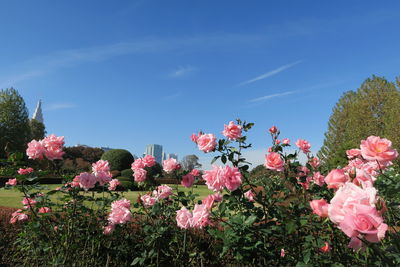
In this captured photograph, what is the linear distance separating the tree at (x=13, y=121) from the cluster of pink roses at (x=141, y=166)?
26.8m

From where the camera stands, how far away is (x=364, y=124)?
1955 centimetres

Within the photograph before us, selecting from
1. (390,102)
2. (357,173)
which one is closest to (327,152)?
(390,102)

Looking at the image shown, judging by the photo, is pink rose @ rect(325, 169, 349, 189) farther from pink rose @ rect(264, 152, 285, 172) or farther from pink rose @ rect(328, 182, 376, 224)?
pink rose @ rect(264, 152, 285, 172)

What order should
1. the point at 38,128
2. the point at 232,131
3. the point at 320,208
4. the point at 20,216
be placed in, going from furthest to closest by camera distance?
1. the point at 38,128
2. the point at 20,216
3. the point at 232,131
4. the point at 320,208

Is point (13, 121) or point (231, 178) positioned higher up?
point (13, 121)

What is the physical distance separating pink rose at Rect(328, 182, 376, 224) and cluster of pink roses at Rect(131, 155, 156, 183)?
2.36 m

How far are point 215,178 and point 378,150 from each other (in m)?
1.05

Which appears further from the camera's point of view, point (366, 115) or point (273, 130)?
point (366, 115)

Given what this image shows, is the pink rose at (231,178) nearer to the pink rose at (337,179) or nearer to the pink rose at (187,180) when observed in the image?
the pink rose at (337,179)

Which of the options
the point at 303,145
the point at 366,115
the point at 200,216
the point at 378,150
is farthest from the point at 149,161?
the point at 366,115

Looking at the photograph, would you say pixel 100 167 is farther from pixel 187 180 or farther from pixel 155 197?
pixel 187 180

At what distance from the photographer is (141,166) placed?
3.31 m

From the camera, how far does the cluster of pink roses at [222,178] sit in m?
2.03

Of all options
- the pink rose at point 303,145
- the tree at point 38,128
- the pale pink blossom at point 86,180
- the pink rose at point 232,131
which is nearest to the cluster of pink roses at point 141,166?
the pale pink blossom at point 86,180
